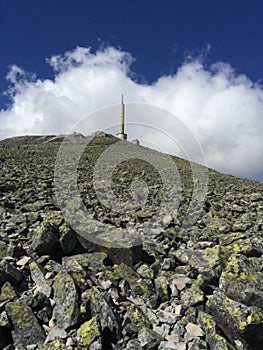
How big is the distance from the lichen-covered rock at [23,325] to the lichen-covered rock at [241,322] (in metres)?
3.22

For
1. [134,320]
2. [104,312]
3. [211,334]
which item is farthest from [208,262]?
[104,312]

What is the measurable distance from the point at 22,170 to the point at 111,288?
→ 1547 centimetres

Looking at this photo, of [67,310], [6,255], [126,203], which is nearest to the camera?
[67,310]

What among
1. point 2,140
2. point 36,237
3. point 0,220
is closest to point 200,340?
point 36,237

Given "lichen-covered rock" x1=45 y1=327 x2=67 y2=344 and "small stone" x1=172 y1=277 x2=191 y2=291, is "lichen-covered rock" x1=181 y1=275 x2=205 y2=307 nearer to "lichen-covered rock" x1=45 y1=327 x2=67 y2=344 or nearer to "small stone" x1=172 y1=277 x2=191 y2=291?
"small stone" x1=172 y1=277 x2=191 y2=291

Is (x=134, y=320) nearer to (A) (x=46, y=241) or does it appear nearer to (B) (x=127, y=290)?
(B) (x=127, y=290)

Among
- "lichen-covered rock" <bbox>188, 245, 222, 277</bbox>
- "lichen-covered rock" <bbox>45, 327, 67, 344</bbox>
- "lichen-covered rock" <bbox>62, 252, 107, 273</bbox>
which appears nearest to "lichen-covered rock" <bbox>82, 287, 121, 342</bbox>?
"lichen-covered rock" <bbox>45, 327, 67, 344</bbox>

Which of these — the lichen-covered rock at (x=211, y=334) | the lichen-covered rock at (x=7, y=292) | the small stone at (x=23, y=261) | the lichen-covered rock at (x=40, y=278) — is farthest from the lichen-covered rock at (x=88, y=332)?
the small stone at (x=23, y=261)

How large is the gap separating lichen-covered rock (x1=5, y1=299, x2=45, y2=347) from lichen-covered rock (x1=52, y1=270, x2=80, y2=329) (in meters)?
0.41

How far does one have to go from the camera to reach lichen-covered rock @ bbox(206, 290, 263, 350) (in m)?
5.12

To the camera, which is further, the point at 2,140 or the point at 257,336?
the point at 2,140

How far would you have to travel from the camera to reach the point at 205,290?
22.1 ft

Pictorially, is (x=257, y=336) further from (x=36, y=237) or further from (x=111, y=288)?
(x=36, y=237)

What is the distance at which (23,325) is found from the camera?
520cm
